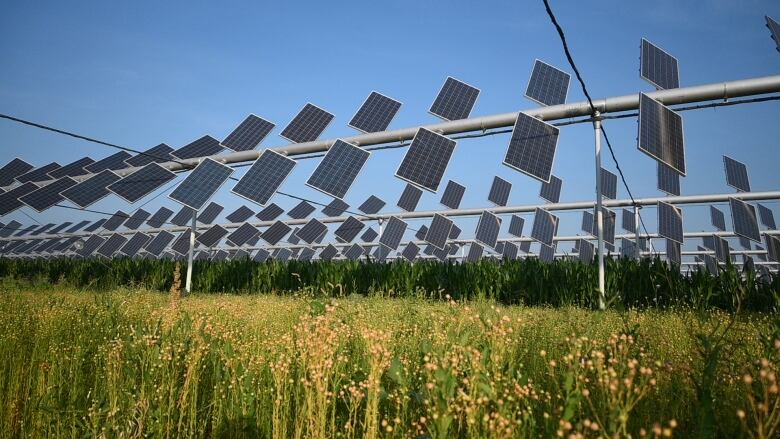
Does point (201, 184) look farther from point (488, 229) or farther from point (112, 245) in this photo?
point (112, 245)

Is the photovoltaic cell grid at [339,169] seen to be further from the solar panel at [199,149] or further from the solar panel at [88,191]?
the solar panel at [88,191]

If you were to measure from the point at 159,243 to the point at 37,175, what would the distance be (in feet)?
43.9

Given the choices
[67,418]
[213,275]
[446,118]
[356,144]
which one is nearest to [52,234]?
[213,275]

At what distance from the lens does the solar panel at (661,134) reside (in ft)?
27.9

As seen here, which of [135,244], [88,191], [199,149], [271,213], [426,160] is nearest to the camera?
[426,160]

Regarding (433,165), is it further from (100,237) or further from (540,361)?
(100,237)

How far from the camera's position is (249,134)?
48.3 ft

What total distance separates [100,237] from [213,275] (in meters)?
24.0

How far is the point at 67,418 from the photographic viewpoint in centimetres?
290

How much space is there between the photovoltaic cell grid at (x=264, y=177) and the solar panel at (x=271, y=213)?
590 inches

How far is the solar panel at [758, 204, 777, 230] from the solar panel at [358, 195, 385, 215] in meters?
18.9

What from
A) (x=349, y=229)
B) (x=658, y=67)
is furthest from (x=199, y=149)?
(x=658, y=67)

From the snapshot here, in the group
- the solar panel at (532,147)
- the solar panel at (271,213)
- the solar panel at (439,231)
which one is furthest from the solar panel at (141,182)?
the solar panel at (271,213)

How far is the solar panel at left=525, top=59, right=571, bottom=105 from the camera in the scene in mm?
10945
